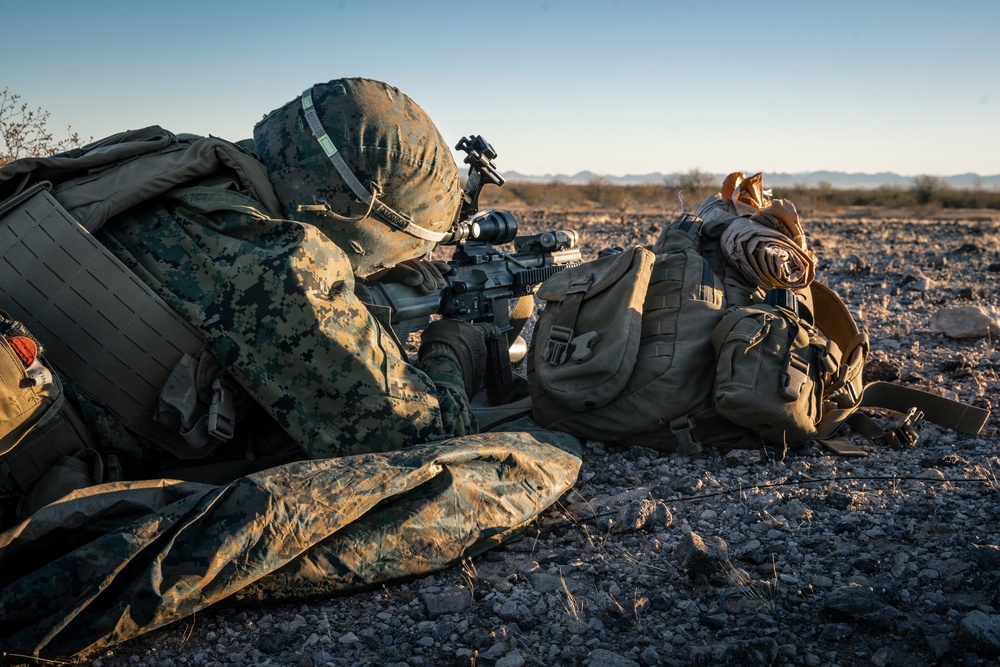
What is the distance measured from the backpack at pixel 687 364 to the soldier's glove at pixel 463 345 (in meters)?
0.38

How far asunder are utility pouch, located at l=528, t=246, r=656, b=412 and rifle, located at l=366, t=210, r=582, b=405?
66 cm

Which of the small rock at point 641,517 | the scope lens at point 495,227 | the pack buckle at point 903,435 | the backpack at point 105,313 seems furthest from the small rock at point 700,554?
the scope lens at point 495,227

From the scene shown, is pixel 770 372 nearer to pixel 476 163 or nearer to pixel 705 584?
pixel 705 584

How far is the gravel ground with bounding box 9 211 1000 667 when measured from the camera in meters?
2.21

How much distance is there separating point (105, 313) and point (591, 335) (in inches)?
74.6

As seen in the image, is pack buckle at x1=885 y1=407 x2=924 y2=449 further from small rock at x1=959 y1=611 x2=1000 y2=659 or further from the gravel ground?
small rock at x1=959 y1=611 x2=1000 y2=659

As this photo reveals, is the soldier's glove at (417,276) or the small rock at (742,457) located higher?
the soldier's glove at (417,276)

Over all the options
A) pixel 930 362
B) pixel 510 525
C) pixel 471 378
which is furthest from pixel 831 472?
pixel 930 362

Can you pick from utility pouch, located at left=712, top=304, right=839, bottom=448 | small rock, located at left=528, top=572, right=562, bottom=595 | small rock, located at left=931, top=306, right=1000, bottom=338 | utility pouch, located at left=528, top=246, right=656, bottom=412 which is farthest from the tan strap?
small rock, located at left=528, top=572, right=562, bottom=595

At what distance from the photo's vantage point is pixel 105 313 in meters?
2.75

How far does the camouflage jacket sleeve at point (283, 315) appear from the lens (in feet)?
9.25

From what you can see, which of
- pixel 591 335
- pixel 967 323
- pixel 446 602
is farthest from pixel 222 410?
pixel 967 323

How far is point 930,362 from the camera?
5121 mm

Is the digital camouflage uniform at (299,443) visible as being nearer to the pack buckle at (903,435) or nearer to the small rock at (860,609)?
the small rock at (860,609)
